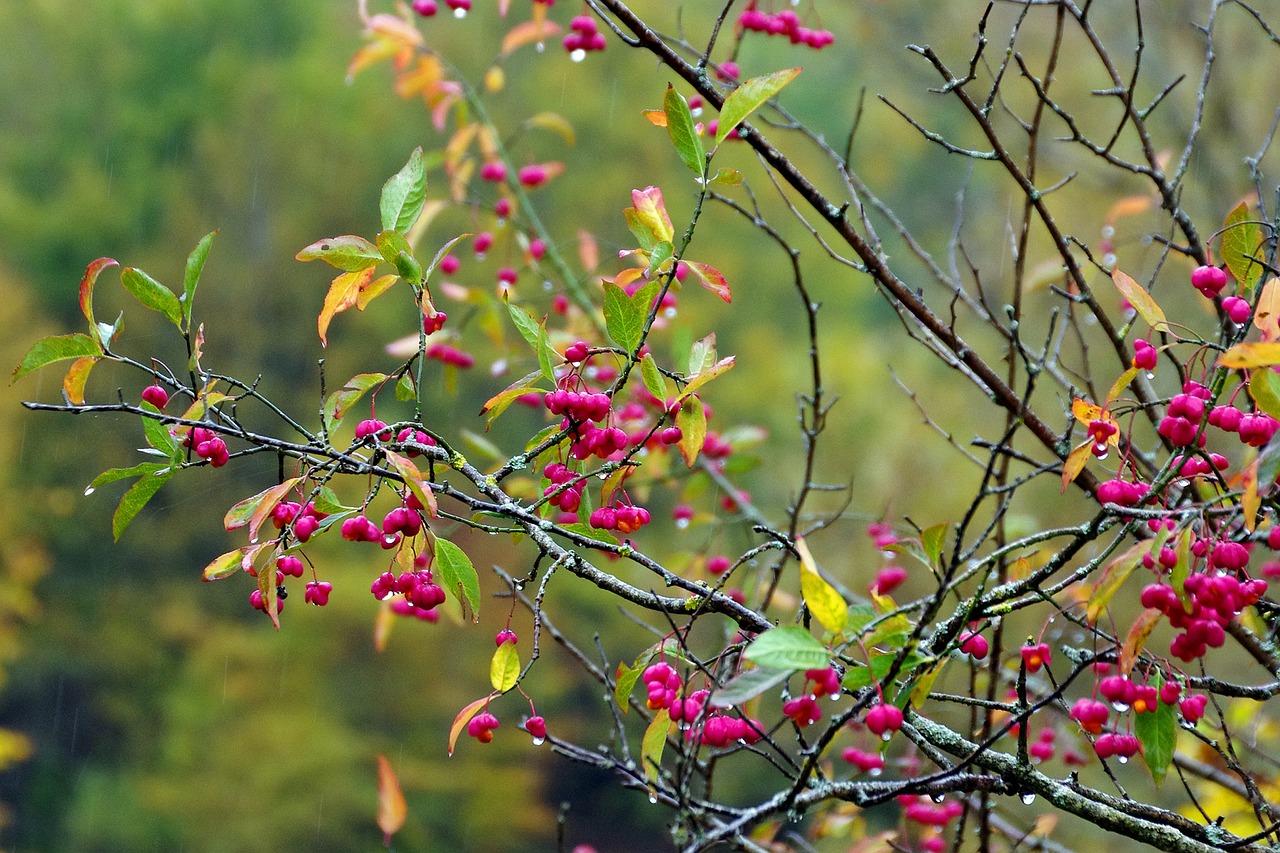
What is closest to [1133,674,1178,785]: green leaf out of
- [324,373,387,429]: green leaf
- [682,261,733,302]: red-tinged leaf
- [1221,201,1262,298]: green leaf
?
[1221,201,1262,298]: green leaf

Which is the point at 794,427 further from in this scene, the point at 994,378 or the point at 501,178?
the point at 994,378

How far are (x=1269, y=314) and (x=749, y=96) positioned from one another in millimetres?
331

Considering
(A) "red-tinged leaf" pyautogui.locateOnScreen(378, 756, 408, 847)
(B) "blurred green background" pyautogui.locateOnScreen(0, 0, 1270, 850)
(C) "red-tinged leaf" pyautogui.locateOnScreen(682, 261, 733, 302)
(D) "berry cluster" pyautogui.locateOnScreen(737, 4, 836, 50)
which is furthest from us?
(B) "blurred green background" pyautogui.locateOnScreen(0, 0, 1270, 850)

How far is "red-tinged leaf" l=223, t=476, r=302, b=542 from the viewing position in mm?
651

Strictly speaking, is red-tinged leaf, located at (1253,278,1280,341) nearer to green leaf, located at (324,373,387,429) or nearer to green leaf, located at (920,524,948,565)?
green leaf, located at (920,524,948,565)

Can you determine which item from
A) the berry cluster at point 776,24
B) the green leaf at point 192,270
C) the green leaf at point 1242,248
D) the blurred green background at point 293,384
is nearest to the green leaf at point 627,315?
the green leaf at point 192,270

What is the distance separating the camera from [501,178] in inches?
73.6

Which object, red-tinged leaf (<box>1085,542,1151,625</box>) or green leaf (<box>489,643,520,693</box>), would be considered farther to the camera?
green leaf (<box>489,643,520,693</box>)

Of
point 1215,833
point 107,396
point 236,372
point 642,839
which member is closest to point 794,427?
point 642,839

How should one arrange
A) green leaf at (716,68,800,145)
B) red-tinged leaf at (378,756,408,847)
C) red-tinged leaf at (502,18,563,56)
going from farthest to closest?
red-tinged leaf at (502,18,563,56) → red-tinged leaf at (378,756,408,847) → green leaf at (716,68,800,145)

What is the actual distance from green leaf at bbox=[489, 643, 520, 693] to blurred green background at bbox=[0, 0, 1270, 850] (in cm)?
418

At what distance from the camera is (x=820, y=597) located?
1.76 feet

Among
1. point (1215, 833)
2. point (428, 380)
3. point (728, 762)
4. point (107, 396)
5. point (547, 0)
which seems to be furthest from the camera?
point (728, 762)

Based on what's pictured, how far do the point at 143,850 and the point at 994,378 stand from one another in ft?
18.5
